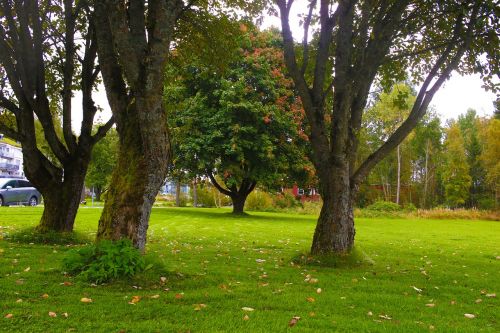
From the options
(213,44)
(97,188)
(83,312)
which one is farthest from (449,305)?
(97,188)

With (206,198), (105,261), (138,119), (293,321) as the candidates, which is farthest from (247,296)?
(206,198)

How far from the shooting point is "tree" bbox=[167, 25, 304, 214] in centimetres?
2286

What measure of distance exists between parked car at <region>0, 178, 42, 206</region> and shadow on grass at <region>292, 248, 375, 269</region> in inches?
975

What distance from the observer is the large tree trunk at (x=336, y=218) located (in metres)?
8.46

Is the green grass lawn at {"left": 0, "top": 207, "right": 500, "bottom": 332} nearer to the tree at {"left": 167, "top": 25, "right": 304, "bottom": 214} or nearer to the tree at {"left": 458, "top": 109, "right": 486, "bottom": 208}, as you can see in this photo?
the tree at {"left": 167, "top": 25, "right": 304, "bottom": 214}

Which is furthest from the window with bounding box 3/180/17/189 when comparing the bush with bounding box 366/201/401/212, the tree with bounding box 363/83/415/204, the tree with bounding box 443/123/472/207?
the tree with bounding box 443/123/472/207

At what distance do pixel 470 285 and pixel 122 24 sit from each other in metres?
6.94

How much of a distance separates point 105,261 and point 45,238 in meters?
4.88

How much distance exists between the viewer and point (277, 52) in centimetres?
2580

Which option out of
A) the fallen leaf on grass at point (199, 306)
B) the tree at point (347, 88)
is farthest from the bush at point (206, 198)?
the fallen leaf on grass at point (199, 306)

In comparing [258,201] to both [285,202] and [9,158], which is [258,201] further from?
[9,158]

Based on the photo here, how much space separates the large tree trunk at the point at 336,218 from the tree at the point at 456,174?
43.5 metres

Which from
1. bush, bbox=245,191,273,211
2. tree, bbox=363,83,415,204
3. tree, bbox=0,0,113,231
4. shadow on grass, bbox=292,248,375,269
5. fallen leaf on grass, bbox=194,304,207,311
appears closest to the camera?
fallen leaf on grass, bbox=194,304,207,311

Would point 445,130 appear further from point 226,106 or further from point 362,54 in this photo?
point 362,54
